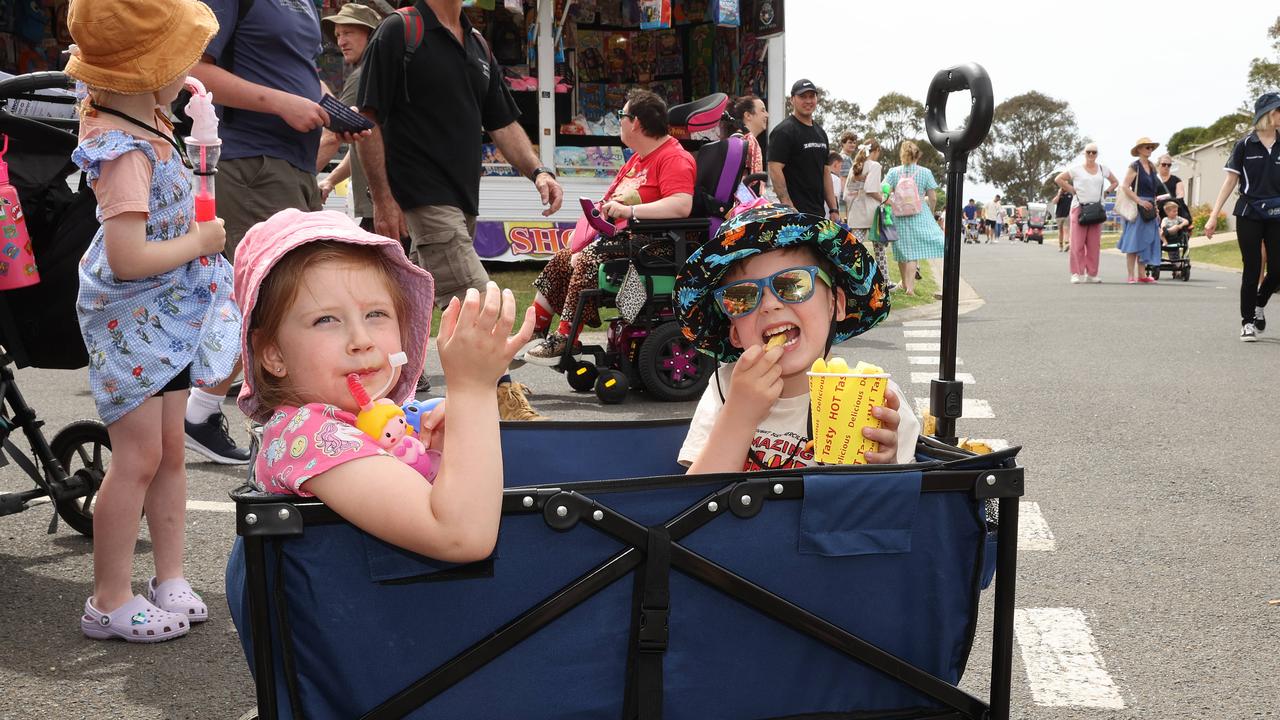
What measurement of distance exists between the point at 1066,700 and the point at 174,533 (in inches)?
91.7

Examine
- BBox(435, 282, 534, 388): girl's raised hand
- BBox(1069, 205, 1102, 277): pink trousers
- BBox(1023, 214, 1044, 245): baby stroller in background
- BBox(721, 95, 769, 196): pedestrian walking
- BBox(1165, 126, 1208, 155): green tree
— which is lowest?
BBox(1023, 214, 1044, 245): baby stroller in background

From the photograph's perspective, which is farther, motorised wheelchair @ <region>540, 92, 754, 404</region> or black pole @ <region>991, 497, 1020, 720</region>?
motorised wheelchair @ <region>540, 92, 754, 404</region>

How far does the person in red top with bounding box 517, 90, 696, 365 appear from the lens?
21.1 ft

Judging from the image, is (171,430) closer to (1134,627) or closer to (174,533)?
(174,533)

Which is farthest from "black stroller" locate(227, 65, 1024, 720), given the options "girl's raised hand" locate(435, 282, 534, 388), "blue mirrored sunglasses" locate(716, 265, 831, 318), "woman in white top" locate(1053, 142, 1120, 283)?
"woman in white top" locate(1053, 142, 1120, 283)

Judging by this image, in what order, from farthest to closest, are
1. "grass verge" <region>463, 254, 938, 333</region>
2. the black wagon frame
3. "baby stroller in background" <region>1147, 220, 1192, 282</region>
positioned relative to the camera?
"baby stroller in background" <region>1147, 220, 1192, 282</region> → "grass verge" <region>463, 254, 938, 333</region> → the black wagon frame

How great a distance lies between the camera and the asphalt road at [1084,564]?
2.68 metres

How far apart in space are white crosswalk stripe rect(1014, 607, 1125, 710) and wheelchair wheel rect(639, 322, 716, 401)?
3.38 m

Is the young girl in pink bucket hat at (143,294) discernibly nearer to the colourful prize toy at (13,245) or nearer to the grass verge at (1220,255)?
the colourful prize toy at (13,245)

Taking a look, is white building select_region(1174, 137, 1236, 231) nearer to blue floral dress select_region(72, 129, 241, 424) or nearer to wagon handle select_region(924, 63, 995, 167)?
wagon handle select_region(924, 63, 995, 167)

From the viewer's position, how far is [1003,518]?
71.6 inches

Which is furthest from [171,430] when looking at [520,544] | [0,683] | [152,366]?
[520,544]

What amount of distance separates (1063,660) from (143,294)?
2506 mm

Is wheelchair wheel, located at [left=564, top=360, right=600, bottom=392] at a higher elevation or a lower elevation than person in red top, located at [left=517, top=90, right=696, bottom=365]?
lower
